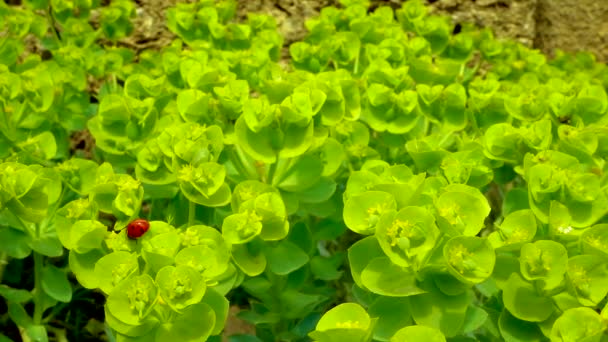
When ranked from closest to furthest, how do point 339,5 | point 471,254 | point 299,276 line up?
1. point 471,254
2. point 299,276
3. point 339,5

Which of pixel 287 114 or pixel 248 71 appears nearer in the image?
pixel 287 114

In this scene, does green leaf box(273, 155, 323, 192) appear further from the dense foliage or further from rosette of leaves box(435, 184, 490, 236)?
rosette of leaves box(435, 184, 490, 236)

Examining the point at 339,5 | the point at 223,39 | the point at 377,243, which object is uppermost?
the point at 377,243

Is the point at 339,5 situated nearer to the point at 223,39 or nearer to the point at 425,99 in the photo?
the point at 223,39

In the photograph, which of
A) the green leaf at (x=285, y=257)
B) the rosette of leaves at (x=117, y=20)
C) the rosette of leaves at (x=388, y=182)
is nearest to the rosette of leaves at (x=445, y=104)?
the rosette of leaves at (x=388, y=182)

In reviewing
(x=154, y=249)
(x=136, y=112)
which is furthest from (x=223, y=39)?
(x=154, y=249)

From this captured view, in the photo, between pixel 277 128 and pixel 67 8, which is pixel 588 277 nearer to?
pixel 277 128

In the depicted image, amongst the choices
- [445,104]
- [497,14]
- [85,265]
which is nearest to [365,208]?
[85,265]
